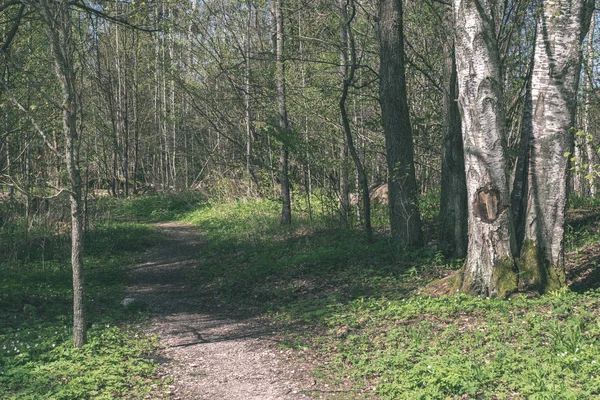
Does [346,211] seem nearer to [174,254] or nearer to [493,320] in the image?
[174,254]

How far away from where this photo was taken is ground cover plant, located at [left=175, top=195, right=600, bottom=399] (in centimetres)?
447

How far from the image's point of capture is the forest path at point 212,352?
17.6 ft

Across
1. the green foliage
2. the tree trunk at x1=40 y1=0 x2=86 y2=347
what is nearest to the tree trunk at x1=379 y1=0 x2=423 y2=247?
the tree trunk at x1=40 y1=0 x2=86 y2=347

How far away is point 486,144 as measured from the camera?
671 centimetres

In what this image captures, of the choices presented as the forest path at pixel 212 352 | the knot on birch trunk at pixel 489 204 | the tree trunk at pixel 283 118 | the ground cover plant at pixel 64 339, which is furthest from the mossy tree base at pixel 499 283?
the tree trunk at pixel 283 118

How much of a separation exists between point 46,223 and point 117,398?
9.38 m

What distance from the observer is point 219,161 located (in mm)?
24031

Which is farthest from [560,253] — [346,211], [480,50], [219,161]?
[219,161]

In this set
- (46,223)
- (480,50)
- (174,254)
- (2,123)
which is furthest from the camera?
(174,254)

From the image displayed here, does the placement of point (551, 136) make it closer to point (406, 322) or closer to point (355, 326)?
point (406, 322)

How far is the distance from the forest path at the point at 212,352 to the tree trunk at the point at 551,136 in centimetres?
327

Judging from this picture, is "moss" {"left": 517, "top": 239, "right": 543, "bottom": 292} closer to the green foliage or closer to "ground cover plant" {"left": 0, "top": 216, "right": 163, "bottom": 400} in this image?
"ground cover plant" {"left": 0, "top": 216, "right": 163, "bottom": 400}

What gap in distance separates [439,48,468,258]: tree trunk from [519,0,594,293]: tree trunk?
6.46 feet

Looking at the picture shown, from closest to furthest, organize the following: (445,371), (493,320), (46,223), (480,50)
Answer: (445,371)
(493,320)
(480,50)
(46,223)
